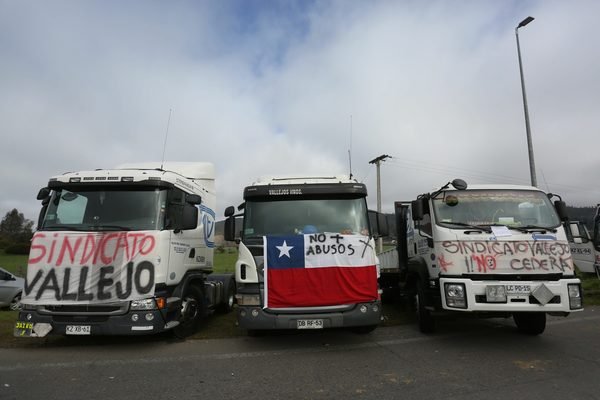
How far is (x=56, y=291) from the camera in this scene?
19.6 ft

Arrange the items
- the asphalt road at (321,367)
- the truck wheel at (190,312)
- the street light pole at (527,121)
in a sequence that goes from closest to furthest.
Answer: the asphalt road at (321,367), the truck wheel at (190,312), the street light pole at (527,121)

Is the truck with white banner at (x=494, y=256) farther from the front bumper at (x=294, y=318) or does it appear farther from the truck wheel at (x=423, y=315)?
the front bumper at (x=294, y=318)

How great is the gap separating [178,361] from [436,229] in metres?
4.48

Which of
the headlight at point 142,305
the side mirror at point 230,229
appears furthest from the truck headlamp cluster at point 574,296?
the headlight at point 142,305

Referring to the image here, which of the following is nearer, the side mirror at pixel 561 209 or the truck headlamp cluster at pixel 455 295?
the truck headlamp cluster at pixel 455 295

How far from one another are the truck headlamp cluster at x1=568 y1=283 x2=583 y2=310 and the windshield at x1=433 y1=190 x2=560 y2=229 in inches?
38.9

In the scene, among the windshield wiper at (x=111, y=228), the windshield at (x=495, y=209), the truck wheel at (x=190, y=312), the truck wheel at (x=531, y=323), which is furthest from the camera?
the truck wheel at (x=190, y=312)

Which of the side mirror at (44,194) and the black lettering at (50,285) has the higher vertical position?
the side mirror at (44,194)

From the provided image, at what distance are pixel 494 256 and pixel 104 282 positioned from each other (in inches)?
232

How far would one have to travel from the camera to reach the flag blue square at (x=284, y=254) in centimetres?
596

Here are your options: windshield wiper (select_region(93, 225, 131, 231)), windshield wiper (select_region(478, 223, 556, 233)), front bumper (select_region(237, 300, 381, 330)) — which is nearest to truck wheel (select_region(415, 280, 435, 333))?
front bumper (select_region(237, 300, 381, 330))

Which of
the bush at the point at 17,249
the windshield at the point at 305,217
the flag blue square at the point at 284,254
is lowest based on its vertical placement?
the flag blue square at the point at 284,254

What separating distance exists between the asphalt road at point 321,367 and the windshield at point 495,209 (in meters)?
1.95

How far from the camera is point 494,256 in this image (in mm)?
5926
